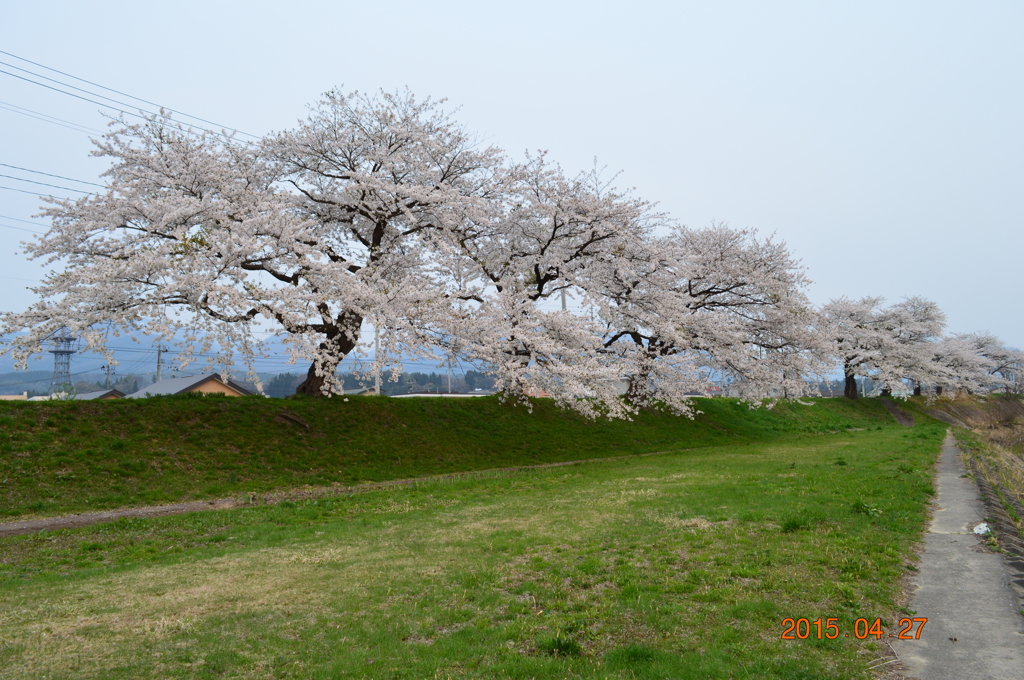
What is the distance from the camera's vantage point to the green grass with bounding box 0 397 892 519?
14.9m

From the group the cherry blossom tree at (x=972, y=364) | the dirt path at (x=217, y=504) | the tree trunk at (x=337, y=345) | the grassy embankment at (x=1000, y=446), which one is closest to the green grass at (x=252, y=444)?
the dirt path at (x=217, y=504)

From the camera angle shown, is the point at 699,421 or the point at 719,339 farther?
the point at 699,421

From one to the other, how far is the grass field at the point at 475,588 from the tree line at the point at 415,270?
742 cm

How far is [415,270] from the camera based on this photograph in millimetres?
25406

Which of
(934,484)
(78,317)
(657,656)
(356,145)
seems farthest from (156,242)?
(934,484)

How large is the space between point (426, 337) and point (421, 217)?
6043 mm

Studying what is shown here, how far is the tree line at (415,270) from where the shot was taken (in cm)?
1795

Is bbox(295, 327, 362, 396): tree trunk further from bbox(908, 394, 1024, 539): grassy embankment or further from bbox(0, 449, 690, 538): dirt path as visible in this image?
bbox(908, 394, 1024, 539): grassy embankment

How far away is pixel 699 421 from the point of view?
37469 millimetres

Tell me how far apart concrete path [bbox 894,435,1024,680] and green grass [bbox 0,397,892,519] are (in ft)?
50.4

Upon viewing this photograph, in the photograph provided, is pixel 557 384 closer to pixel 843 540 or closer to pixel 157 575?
pixel 843 540

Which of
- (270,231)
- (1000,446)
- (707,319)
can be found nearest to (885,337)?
(1000,446)

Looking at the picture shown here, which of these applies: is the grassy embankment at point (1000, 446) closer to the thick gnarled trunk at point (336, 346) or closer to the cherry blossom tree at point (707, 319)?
the cherry blossom tree at point (707, 319)

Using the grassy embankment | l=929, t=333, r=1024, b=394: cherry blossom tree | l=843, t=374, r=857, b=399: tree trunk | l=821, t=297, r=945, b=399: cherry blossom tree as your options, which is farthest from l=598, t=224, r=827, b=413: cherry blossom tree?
l=929, t=333, r=1024, b=394: cherry blossom tree
